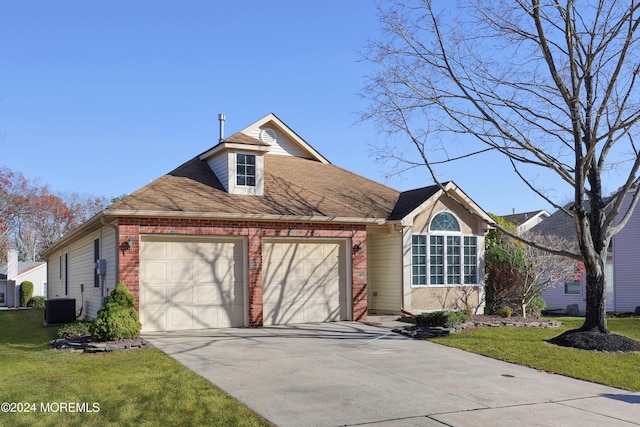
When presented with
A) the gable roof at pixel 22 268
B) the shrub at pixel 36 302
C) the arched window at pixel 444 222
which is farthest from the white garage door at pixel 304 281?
the gable roof at pixel 22 268

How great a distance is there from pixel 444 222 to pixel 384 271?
2.52 m

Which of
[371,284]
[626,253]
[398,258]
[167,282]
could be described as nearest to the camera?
[167,282]

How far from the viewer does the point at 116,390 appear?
28.4 ft

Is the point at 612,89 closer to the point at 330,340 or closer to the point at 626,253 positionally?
the point at 330,340

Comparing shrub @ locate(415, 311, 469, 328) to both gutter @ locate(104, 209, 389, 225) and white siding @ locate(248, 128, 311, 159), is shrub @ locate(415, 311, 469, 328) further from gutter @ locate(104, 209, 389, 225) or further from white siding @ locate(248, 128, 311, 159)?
white siding @ locate(248, 128, 311, 159)

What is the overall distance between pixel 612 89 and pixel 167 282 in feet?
37.7

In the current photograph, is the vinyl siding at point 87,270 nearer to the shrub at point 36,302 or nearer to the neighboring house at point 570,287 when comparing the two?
the shrub at point 36,302

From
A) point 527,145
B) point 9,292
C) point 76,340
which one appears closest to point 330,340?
point 76,340

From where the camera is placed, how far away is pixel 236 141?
671 inches

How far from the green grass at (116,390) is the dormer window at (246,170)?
21.3ft

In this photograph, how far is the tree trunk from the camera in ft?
45.6

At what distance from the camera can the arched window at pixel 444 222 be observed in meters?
19.5

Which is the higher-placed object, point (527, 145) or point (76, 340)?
point (527, 145)

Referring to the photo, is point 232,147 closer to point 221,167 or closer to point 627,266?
point 221,167
